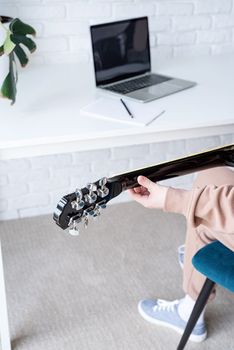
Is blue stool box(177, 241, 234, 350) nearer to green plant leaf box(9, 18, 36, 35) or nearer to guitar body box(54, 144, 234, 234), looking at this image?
guitar body box(54, 144, 234, 234)

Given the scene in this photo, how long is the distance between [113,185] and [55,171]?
3.51 feet

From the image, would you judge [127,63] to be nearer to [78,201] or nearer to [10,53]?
[10,53]

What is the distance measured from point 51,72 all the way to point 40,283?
2.39ft

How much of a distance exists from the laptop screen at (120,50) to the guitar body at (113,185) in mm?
550

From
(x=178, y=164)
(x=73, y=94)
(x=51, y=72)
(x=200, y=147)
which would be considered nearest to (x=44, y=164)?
(x=51, y=72)

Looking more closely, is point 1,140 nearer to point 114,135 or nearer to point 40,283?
point 114,135

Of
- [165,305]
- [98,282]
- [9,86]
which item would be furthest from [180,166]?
[98,282]

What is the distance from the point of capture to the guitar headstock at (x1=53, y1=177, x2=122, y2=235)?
856 mm

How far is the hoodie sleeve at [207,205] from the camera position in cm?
97

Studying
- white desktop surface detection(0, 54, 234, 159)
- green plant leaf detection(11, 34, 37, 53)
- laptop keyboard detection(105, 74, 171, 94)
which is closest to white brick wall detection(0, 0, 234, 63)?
white desktop surface detection(0, 54, 234, 159)

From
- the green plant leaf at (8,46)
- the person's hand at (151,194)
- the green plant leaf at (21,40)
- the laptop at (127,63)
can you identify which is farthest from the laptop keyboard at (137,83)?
the person's hand at (151,194)

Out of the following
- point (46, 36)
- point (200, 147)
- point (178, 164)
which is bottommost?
point (200, 147)

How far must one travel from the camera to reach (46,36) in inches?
68.7

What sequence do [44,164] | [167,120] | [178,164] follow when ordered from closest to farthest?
[178,164]
[167,120]
[44,164]
